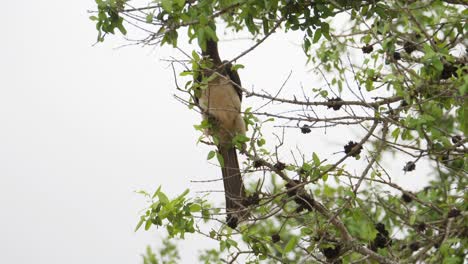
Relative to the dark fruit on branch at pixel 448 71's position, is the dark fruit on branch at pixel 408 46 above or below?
above

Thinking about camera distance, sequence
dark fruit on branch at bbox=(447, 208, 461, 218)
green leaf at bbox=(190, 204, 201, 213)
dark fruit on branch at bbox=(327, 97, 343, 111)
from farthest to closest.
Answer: dark fruit on branch at bbox=(327, 97, 343, 111)
green leaf at bbox=(190, 204, 201, 213)
dark fruit on branch at bbox=(447, 208, 461, 218)

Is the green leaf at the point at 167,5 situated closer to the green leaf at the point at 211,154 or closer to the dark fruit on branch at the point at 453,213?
the green leaf at the point at 211,154

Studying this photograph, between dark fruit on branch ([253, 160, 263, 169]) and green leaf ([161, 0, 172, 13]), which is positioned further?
dark fruit on branch ([253, 160, 263, 169])

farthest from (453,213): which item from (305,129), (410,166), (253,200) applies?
(253,200)

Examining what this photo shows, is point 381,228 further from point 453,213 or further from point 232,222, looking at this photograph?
point 232,222

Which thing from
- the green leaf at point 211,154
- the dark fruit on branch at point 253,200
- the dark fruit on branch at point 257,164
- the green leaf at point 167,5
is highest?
the green leaf at point 167,5

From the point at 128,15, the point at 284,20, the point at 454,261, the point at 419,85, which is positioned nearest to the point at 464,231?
the point at 454,261

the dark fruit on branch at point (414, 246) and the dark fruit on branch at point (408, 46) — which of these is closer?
the dark fruit on branch at point (408, 46)

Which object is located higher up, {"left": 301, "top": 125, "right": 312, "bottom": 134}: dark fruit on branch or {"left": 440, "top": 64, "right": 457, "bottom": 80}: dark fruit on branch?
{"left": 301, "top": 125, "right": 312, "bottom": 134}: dark fruit on branch

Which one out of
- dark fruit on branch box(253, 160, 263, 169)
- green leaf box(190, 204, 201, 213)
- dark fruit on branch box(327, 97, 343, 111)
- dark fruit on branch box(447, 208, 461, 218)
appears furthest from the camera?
dark fruit on branch box(253, 160, 263, 169)

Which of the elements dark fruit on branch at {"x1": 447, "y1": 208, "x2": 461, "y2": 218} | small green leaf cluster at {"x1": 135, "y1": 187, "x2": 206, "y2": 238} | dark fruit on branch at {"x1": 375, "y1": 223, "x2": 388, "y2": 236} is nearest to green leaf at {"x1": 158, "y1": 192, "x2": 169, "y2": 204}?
small green leaf cluster at {"x1": 135, "y1": 187, "x2": 206, "y2": 238}

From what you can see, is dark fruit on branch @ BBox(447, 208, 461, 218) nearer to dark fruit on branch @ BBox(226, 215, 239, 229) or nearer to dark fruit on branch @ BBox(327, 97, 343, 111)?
dark fruit on branch @ BBox(327, 97, 343, 111)

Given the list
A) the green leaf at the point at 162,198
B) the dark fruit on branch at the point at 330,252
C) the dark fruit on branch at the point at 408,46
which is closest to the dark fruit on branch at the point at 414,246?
the dark fruit on branch at the point at 330,252

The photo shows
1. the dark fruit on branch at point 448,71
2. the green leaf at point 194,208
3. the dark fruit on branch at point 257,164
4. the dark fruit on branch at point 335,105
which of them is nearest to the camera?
the dark fruit on branch at point 448,71
